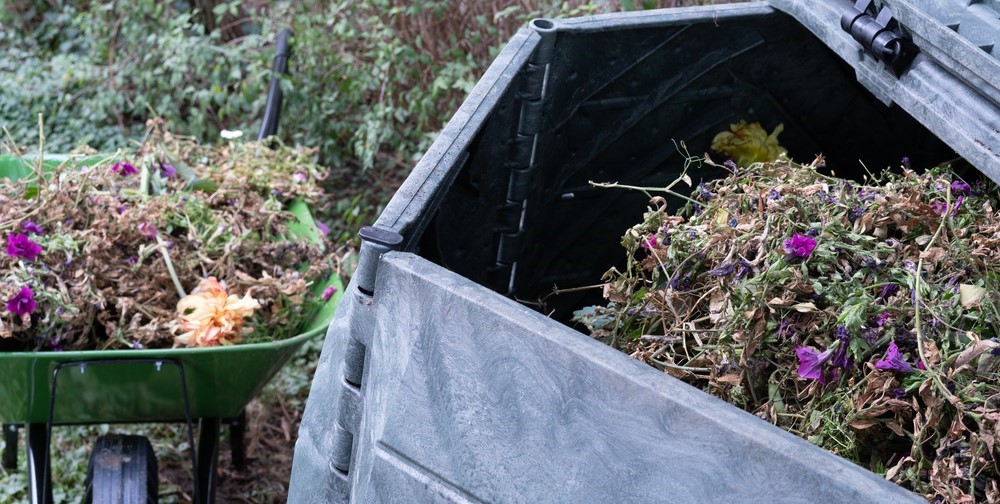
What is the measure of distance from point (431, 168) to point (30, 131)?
4.56m

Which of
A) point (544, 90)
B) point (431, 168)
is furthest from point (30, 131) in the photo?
point (431, 168)

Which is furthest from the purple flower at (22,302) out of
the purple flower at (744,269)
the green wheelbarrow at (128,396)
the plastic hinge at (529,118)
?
the purple flower at (744,269)

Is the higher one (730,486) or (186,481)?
(730,486)

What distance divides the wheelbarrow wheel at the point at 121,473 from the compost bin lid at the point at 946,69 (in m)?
1.70

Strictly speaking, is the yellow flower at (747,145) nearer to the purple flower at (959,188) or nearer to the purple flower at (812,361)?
the purple flower at (959,188)

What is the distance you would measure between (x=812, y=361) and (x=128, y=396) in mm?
1501

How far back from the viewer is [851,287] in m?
1.31

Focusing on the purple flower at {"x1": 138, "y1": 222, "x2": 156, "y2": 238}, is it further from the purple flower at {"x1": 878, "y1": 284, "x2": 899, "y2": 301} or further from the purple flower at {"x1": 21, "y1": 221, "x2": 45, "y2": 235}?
the purple flower at {"x1": 878, "y1": 284, "x2": 899, "y2": 301}

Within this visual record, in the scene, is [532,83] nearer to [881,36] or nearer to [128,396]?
[881,36]

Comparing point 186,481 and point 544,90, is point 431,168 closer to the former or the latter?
point 544,90

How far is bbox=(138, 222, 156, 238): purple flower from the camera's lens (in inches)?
90.7

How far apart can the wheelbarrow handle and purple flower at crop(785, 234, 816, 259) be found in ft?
6.87

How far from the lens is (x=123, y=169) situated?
261 centimetres

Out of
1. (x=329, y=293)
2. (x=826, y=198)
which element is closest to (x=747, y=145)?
(x=826, y=198)
